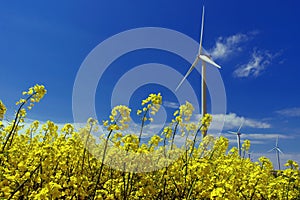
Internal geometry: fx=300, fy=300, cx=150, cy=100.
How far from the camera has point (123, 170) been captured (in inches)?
183

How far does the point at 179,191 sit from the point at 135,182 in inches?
38.5

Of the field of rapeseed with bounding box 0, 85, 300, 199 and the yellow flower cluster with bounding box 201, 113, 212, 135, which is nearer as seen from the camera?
the field of rapeseed with bounding box 0, 85, 300, 199

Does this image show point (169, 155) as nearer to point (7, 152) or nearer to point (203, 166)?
point (203, 166)

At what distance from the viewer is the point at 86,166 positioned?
5.88 m

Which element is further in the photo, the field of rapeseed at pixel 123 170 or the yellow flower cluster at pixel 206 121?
the yellow flower cluster at pixel 206 121

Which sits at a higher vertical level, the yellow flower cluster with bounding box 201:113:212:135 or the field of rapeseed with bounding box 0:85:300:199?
the yellow flower cluster with bounding box 201:113:212:135

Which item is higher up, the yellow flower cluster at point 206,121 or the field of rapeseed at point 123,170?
the yellow flower cluster at point 206,121

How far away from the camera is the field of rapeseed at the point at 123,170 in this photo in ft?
13.4

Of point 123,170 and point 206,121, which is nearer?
point 123,170

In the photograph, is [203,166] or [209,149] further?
[209,149]

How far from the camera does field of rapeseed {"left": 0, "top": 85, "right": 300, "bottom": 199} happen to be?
4.07 metres

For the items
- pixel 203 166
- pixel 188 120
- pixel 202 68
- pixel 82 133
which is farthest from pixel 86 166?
pixel 202 68

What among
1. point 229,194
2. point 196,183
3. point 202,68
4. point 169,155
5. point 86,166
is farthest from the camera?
point 202,68

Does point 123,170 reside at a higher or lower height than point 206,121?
lower
